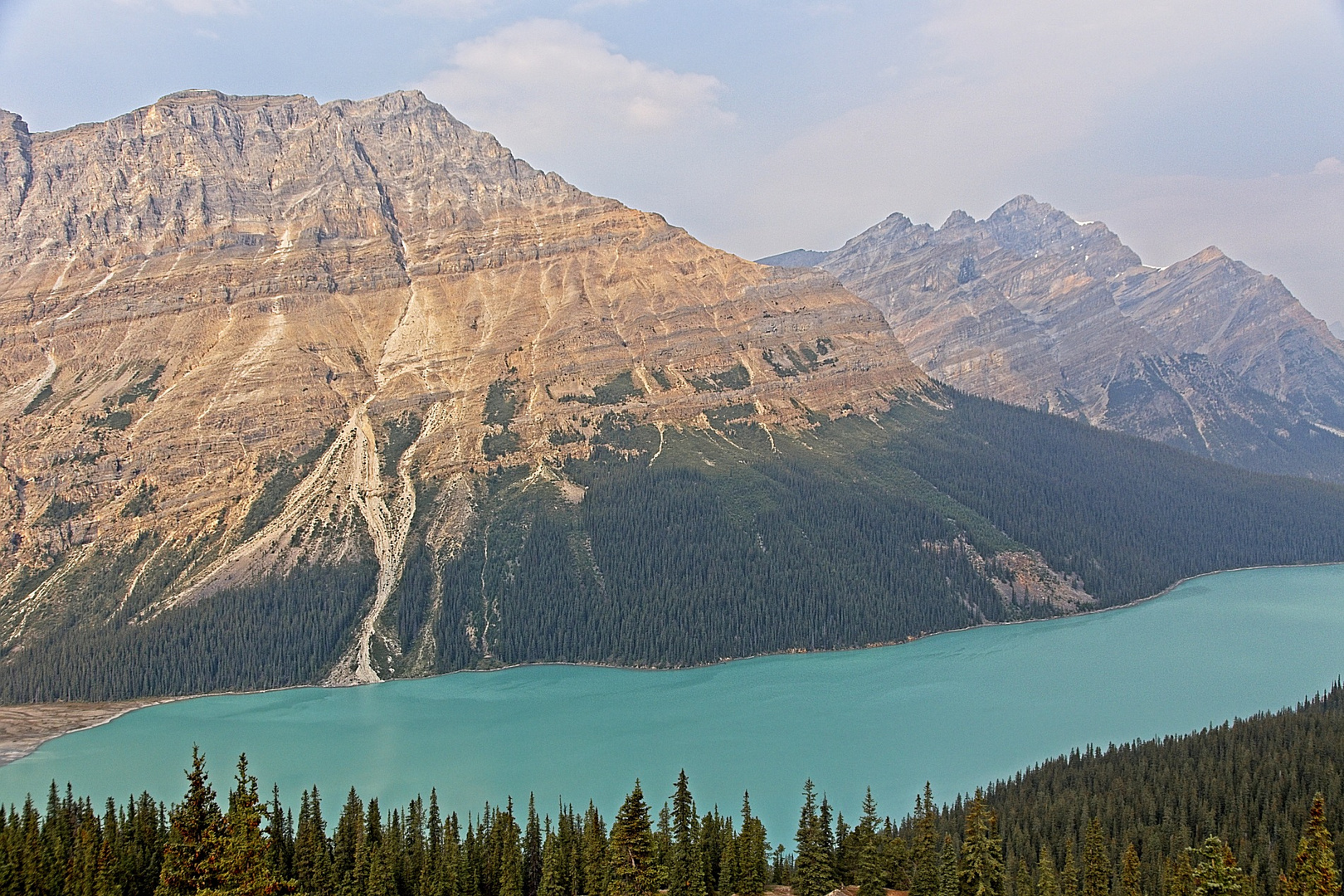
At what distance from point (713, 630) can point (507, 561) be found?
35.0 m

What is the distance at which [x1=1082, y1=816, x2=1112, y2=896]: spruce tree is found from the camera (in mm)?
59250

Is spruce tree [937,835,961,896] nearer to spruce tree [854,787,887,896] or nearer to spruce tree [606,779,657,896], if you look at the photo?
spruce tree [854,787,887,896]

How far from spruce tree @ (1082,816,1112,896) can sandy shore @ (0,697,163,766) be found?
341ft

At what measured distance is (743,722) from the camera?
122m

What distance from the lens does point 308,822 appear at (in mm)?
66375

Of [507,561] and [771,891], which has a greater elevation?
[507,561]

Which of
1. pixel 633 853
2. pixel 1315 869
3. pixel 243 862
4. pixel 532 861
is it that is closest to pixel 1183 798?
pixel 1315 869

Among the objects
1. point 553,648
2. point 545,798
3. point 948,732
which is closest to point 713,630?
point 553,648

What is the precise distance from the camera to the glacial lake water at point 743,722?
335 ft

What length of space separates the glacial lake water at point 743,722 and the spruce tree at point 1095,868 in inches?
1173

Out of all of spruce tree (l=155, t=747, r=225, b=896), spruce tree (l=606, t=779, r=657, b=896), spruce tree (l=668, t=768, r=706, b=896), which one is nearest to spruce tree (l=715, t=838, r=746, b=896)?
spruce tree (l=668, t=768, r=706, b=896)

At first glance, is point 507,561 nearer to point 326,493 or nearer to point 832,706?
point 326,493

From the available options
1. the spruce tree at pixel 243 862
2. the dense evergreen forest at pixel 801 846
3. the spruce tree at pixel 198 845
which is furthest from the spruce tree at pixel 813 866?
the spruce tree at pixel 198 845

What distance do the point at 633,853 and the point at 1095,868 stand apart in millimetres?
26210
